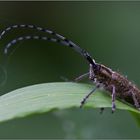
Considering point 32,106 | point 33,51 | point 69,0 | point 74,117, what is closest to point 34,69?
point 33,51

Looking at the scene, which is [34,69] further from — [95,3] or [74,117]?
[74,117]

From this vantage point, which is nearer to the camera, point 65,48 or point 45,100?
point 45,100

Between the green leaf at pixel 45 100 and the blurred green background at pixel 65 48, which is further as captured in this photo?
the blurred green background at pixel 65 48

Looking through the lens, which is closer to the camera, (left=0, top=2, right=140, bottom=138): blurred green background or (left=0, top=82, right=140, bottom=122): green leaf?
(left=0, top=82, right=140, bottom=122): green leaf

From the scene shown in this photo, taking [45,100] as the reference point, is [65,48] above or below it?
below
